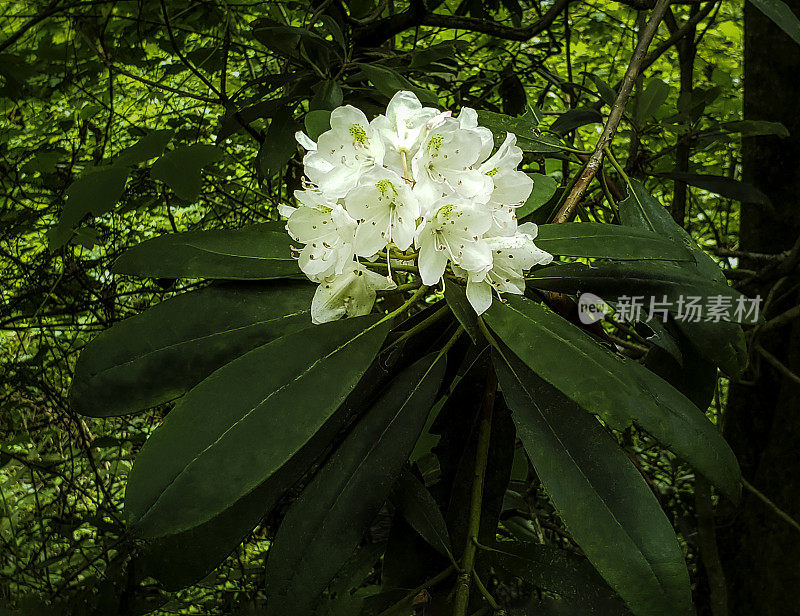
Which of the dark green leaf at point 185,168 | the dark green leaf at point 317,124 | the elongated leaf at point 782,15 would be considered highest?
the dark green leaf at point 185,168

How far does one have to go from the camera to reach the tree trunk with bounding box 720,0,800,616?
1660mm

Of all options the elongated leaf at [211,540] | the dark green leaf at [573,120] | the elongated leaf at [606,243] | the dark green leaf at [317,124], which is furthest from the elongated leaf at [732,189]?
the elongated leaf at [211,540]

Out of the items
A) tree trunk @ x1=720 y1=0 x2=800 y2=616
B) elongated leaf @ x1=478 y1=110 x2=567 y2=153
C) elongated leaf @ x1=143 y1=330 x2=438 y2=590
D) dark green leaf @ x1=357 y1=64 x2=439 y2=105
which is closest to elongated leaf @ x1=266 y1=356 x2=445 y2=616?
elongated leaf @ x1=143 y1=330 x2=438 y2=590

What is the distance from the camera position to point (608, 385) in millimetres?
576

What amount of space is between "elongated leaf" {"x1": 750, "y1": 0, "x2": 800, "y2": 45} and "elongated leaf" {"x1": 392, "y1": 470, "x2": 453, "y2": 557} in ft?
2.37

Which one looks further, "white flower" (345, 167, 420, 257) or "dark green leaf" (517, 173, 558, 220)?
"dark green leaf" (517, 173, 558, 220)

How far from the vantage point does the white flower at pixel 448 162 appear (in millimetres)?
674

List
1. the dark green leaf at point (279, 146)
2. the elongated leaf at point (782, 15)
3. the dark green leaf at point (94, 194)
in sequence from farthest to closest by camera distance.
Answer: the dark green leaf at point (279, 146)
the dark green leaf at point (94, 194)
the elongated leaf at point (782, 15)

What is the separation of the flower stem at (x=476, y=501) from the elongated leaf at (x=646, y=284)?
16 cm

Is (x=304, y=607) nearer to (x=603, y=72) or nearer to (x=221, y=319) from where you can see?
(x=221, y=319)

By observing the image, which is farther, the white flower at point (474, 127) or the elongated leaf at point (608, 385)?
the white flower at point (474, 127)

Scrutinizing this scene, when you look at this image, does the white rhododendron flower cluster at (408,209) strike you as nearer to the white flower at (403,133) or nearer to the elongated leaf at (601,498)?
the white flower at (403,133)

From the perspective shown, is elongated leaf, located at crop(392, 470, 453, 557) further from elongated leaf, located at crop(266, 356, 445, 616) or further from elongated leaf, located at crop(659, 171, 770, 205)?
elongated leaf, located at crop(659, 171, 770, 205)

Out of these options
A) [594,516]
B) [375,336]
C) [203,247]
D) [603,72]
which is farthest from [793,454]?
[603,72]
